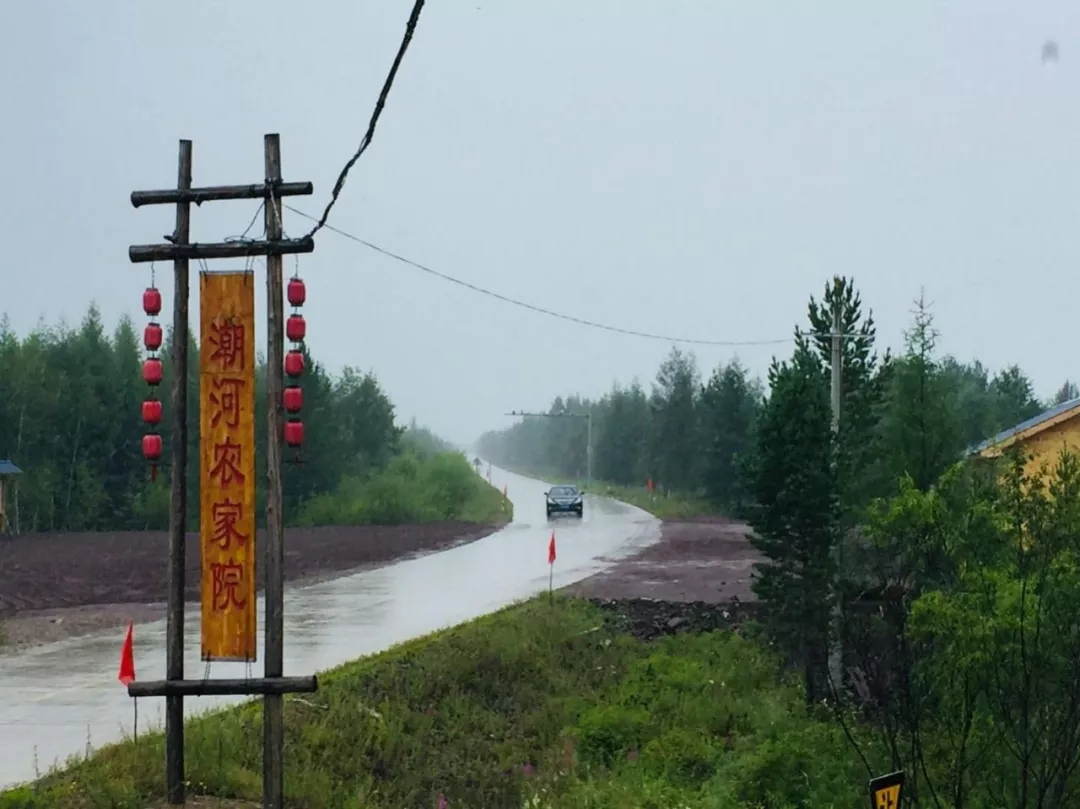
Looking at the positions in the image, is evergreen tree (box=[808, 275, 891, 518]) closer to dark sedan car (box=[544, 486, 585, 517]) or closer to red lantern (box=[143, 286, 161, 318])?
red lantern (box=[143, 286, 161, 318])

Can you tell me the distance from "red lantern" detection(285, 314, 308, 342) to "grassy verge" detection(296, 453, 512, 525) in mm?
45932

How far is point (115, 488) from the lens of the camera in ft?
190

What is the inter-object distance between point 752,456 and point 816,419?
1558 mm

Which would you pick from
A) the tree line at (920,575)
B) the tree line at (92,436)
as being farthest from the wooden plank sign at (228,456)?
the tree line at (92,436)

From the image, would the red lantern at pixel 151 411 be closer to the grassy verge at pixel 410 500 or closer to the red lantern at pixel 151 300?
the red lantern at pixel 151 300

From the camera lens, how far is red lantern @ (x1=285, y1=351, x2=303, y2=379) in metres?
9.65

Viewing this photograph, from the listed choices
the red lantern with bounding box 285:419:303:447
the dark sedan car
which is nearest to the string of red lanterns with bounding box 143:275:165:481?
the red lantern with bounding box 285:419:303:447

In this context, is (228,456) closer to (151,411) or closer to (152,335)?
(151,411)

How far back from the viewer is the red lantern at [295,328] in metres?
9.74

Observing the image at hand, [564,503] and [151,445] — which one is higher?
[151,445]

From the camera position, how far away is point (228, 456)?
32.3 ft

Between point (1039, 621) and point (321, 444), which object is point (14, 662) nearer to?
point (1039, 621)

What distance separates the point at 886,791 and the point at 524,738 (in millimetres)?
9206

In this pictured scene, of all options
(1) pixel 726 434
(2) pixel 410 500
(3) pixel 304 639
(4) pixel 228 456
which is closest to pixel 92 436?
(2) pixel 410 500
